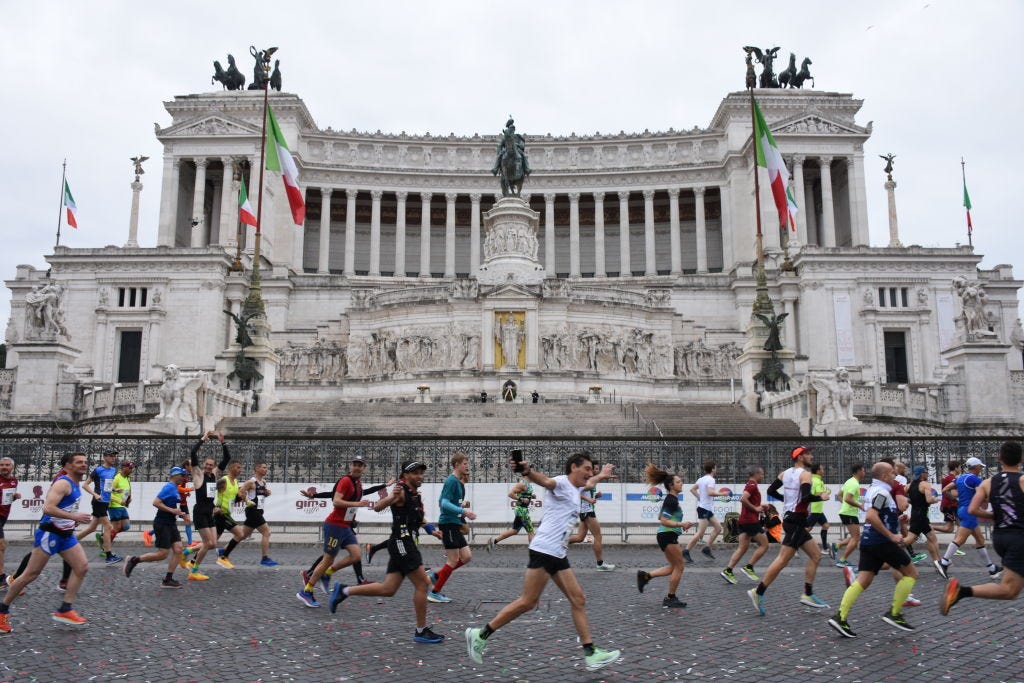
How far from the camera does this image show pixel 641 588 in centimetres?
1179

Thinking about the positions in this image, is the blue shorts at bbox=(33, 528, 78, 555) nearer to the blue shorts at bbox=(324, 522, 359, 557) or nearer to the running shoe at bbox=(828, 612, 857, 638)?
the blue shorts at bbox=(324, 522, 359, 557)

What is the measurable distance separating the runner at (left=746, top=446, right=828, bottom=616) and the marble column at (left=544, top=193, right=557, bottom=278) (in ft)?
208

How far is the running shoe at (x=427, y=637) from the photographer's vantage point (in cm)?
912

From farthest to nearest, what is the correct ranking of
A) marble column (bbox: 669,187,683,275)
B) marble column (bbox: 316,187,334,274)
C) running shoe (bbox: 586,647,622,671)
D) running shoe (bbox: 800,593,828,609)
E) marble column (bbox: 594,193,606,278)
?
marble column (bbox: 669,187,683,275) < marble column (bbox: 594,193,606,278) < marble column (bbox: 316,187,334,274) < running shoe (bbox: 800,593,828,609) < running shoe (bbox: 586,647,622,671)

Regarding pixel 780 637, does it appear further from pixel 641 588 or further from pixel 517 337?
pixel 517 337

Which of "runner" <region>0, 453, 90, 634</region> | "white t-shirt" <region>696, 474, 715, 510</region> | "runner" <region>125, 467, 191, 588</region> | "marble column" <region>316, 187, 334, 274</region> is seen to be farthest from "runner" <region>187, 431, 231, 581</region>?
"marble column" <region>316, 187, 334, 274</region>

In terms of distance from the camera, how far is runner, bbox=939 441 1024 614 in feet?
27.3

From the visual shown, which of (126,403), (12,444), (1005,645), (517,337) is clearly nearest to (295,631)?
(1005,645)

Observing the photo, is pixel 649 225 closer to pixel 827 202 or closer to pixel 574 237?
pixel 574 237

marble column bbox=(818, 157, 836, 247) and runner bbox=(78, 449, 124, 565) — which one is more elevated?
marble column bbox=(818, 157, 836, 247)

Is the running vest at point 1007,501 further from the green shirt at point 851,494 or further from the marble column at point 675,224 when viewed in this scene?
the marble column at point 675,224

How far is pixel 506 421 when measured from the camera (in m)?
30.1

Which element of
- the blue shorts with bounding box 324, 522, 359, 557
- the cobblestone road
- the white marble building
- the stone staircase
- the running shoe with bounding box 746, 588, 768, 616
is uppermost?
the white marble building

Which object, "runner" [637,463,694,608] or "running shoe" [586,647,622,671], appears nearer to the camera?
"running shoe" [586,647,622,671]
